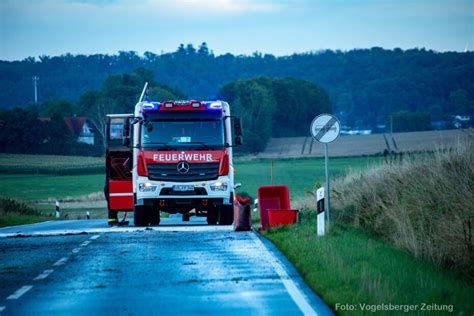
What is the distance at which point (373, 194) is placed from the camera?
79.8ft

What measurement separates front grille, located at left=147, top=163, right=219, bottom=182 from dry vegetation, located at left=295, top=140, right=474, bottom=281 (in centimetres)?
345

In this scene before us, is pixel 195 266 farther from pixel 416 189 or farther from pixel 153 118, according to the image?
pixel 153 118

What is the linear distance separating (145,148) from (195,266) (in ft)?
35.8

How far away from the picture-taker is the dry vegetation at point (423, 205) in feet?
52.5

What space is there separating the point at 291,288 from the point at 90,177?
257ft

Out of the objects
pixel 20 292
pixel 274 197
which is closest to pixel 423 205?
pixel 274 197

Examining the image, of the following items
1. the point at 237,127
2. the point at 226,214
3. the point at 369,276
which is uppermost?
the point at 237,127

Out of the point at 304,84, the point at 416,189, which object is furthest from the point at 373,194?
the point at 304,84

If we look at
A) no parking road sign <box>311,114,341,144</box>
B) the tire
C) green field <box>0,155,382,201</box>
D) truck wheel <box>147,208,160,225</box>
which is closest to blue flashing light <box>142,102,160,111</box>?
truck wheel <box>147,208,160,225</box>

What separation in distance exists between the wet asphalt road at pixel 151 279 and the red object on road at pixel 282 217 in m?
3.02

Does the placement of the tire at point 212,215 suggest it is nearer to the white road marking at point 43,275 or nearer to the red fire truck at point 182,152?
the red fire truck at point 182,152

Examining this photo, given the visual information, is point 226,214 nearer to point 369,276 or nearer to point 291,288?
point 369,276

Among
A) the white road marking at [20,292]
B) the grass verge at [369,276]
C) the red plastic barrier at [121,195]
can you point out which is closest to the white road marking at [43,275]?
the white road marking at [20,292]

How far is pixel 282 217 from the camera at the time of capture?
24.0 meters
